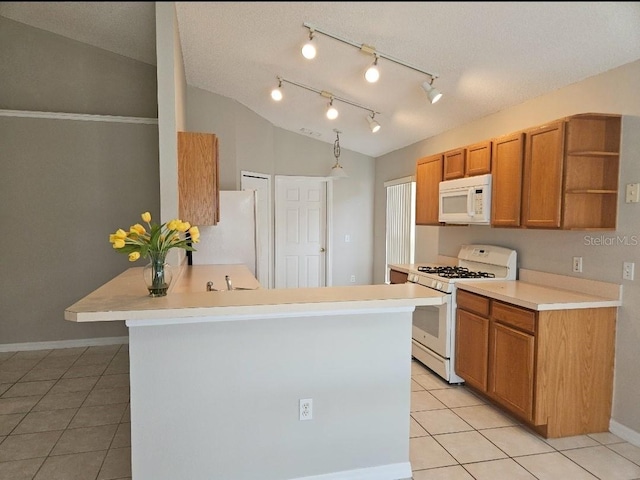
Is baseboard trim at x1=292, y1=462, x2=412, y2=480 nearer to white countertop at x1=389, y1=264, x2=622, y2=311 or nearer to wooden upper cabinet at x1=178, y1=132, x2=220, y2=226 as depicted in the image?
white countertop at x1=389, y1=264, x2=622, y2=311

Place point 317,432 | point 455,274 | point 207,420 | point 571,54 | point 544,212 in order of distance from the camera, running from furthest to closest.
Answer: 1. point 455,274
2. point 544,212
3. point 571,54
4. point 317,432
5. point 207,420

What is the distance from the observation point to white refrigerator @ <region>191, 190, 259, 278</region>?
14.0ft

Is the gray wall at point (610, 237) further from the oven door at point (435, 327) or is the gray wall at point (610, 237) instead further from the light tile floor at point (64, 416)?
the light tile floor at point (64, 416)

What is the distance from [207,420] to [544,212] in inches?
95.3

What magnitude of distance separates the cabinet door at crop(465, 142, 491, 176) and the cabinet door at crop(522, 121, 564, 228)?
16.0 inches

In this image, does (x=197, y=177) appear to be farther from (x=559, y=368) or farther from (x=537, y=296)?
(x=559, y=368)

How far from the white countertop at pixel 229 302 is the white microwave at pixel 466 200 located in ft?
4.82

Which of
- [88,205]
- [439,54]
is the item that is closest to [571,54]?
[439,54]

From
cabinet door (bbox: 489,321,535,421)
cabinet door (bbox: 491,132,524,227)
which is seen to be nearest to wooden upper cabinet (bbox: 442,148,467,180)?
cabinet door (bbox: 491,132,524,227)

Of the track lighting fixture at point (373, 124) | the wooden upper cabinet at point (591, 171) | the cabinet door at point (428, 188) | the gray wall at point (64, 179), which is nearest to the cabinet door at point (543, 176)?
the wooden upper cabinet at point (591, 171)

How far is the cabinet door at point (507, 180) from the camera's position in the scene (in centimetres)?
296

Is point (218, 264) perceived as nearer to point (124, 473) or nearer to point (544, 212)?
point (124, 473)

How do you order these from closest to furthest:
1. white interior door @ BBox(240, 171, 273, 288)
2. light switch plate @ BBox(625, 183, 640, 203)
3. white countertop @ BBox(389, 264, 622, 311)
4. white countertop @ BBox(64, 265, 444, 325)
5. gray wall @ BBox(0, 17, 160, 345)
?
white countertop @ BBox(64, 265, 444, 325)
light switch plate @ BBox(625, 183, 640, 203)
white countertop @ BBox(389, 264, 622, 311)
gray wall @ BBox(0, 17, 160, 345)
white interior door @ BBox(240, 171, 273, 288)

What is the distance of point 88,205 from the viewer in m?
4.32
